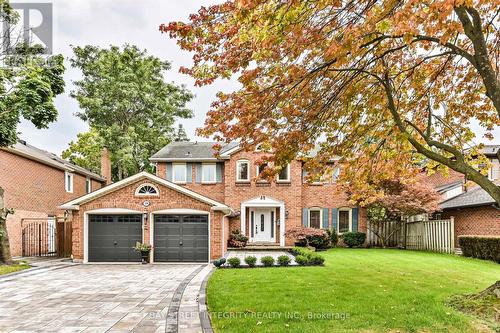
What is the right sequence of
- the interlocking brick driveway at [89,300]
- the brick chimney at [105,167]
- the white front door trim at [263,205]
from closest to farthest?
the interlocking brick driveway at [89,300]
the white front door trim at [263,205]
the brick chimney at [105,167]

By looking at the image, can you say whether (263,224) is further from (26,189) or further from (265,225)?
(26,189)

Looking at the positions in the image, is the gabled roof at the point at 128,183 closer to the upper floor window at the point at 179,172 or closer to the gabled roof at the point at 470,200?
the upper floor window at the point at 179,172

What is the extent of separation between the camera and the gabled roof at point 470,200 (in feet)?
59.7

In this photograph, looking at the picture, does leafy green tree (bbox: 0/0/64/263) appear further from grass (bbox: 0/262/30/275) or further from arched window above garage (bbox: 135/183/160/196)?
arched window above garage (bbox: 135/183/160/196)

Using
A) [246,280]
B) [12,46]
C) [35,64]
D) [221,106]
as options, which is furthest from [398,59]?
[12,46]

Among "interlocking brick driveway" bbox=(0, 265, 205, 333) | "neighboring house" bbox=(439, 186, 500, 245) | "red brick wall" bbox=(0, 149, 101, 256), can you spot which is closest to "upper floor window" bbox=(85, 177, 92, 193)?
"red brick wall" bbox=(0, 149, 101, 256)

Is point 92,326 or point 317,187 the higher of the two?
point 317,187

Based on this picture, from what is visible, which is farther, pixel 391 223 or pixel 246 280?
pixel 391 223

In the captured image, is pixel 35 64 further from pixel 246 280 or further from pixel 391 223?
pixel 391 223

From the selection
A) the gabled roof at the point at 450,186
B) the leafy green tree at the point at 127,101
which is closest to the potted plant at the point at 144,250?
the leafy green tree at the point at 127,101

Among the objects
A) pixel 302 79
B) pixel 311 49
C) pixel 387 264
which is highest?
pixel 311 49

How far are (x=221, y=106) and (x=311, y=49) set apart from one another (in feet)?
7.26

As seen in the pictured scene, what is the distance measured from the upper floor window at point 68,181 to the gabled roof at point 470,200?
24183mm

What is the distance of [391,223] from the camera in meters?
23.4
